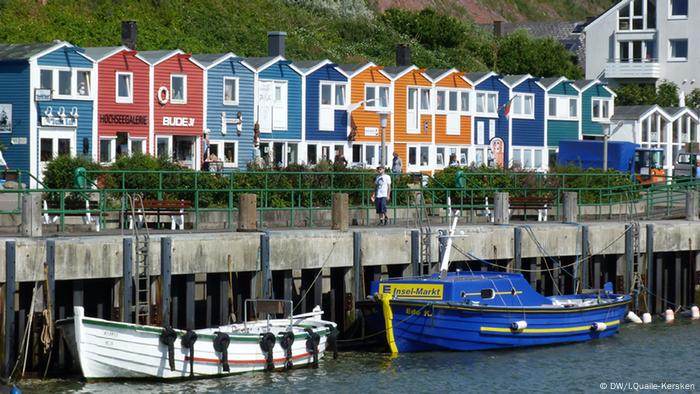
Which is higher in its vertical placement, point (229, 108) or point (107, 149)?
point (229, 108)

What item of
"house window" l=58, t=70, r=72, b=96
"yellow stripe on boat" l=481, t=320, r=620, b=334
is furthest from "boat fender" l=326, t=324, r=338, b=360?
"house window" l=58, t=70, r=72, b=96

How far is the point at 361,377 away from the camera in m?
31.8

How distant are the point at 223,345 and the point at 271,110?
3667 cm

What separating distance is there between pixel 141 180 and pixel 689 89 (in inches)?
2519

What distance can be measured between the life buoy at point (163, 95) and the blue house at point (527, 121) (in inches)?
869

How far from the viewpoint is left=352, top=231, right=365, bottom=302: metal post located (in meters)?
35.1

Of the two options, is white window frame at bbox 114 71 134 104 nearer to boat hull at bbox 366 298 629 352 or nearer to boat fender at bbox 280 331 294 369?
boat hull at bbox 366 298 629 352

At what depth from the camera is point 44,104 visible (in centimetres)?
5697

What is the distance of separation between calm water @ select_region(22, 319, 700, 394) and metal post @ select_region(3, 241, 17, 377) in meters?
0.62

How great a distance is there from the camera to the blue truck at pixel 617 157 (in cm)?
7394

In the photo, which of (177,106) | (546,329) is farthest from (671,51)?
(546,329)

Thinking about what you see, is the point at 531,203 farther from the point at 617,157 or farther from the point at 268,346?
the point at 617,157

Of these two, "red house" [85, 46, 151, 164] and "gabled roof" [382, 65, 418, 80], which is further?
"gabled roof" [382, 65, 418, 80]

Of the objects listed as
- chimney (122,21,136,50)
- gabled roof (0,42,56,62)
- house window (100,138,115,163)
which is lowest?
house window (100,138,115,163)
